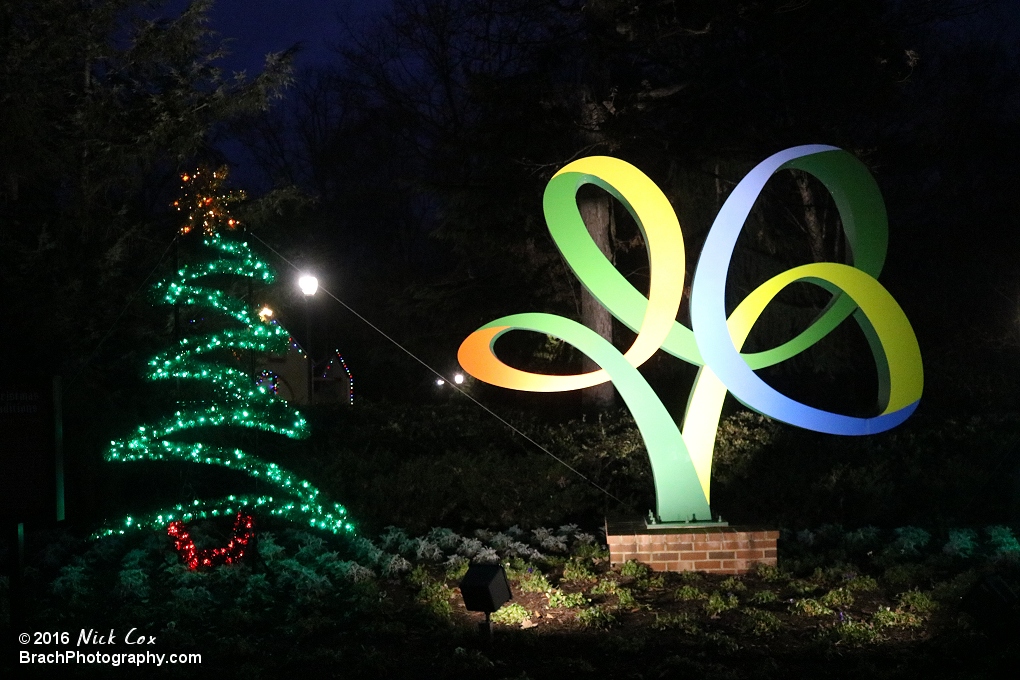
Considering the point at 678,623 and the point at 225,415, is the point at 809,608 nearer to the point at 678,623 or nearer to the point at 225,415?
A: the point at 678,623

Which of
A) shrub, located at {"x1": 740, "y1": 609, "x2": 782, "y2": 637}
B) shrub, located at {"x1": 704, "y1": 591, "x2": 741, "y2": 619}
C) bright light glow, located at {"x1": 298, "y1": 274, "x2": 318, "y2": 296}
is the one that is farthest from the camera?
bright light glow, located at {"x1": 298, "y1": 274, "x2": 318, "y2": 296}

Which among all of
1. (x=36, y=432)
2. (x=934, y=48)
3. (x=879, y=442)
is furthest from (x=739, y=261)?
(x=36, y=432)

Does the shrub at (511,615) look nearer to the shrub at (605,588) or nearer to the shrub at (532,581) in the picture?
the shrub at (532,581)

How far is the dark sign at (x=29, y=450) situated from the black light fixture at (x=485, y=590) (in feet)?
8.22

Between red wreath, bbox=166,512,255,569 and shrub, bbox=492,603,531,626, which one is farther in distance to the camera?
red wreath, bbox=166,512,255,569

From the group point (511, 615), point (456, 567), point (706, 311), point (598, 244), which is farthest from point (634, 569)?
point (598, 244)

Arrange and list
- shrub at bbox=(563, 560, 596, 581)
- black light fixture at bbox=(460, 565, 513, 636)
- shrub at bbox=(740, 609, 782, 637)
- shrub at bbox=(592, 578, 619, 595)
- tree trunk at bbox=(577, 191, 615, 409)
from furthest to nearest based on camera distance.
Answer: tree trunk at bbox=(577, 191, 615, 409)
shrub at bbox=(563, 560, 596, 581)
shrub at bbox=(592, 578, 619, 595)
shrub at bbox=(740, 609, 782, 637)
black light fixture at bbox=(460, 565, 513, 636)

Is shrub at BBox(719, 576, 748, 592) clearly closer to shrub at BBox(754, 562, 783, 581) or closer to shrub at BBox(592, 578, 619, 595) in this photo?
shrub at BBox(754, 562, 783, 581)

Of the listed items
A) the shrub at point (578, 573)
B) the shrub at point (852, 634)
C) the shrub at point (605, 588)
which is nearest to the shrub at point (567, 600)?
the shrub at point (605, 588)

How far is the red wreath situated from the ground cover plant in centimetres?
18

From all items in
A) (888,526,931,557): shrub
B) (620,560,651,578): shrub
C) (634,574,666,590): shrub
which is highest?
(888,526,931,557): shrub

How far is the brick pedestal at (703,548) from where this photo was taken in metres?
7.45

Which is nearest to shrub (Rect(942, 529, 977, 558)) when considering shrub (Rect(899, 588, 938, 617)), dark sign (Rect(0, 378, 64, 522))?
shrub (Rect(899, 588, 938, 617))

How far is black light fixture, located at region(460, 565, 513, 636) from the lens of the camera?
5742 mm
